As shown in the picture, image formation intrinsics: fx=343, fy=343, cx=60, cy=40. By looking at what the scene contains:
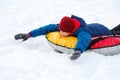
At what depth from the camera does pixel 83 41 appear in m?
4.21

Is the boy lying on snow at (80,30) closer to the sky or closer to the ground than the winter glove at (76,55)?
closer to the sky

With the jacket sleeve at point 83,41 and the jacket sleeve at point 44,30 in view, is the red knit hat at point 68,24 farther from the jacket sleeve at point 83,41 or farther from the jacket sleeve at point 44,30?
the jacket sleeve at point 44,30

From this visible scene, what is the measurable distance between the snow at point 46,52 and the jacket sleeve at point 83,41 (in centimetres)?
14

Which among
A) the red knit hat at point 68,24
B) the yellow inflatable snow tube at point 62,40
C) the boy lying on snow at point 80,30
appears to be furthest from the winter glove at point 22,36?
the red knit hat at point 68,24

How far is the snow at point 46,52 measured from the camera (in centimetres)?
384

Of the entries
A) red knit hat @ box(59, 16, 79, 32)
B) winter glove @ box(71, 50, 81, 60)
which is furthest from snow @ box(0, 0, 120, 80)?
red knit hat @ box(59, 16, 79, 32)

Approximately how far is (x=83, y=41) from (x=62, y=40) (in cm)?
40

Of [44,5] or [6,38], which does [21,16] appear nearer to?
[44,5]

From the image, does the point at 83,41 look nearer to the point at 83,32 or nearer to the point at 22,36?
the point at 83,32

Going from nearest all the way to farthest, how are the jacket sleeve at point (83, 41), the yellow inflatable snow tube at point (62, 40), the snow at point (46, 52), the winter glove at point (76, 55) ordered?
the snow at point (46, 52)
the winter glove at point (76, 55)
the jacket sleeve at point (83, 41)
the yellow inflatable snow tube at point (62, 40)

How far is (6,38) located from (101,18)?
1.96 meters

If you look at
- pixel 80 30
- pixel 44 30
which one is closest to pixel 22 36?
pixel 44 30

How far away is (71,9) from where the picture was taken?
719 centimetres

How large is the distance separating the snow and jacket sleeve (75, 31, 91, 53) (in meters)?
0.14
